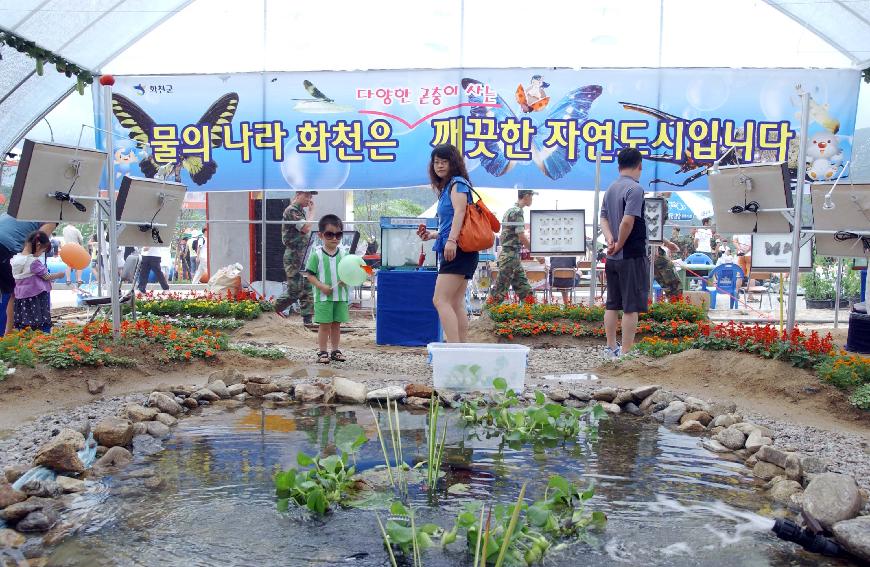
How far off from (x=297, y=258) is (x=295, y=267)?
170 mm

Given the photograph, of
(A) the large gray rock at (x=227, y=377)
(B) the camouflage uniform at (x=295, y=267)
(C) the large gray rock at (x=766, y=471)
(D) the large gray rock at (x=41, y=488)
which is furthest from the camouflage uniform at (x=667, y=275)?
(D) the large gray rock at (x=41, y=488)

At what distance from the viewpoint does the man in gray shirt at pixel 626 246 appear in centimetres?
741

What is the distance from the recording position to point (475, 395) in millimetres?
6270

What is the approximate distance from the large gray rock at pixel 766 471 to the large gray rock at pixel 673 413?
53.1 inches

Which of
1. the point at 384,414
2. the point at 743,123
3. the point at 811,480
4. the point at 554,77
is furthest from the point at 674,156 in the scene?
the point at 811,480

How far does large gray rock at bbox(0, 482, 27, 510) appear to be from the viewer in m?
3.55

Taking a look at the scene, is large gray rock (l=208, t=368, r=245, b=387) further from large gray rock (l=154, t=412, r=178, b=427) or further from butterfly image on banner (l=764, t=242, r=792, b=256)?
butterfly image on banner (l=764, t=242, r=792, b=256)

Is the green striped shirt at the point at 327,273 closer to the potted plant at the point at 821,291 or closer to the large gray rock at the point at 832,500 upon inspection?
the large gray rock at the point at 832,500

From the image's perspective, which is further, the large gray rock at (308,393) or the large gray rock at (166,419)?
the large gray rock at (308,393)

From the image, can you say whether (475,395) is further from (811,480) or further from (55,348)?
(55,348)

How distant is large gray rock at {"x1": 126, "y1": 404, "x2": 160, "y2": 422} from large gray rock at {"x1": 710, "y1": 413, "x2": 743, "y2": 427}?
405 centimetres

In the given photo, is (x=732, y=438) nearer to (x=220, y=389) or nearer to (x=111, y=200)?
(x=220, y=389)

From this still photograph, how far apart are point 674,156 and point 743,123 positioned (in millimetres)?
1240

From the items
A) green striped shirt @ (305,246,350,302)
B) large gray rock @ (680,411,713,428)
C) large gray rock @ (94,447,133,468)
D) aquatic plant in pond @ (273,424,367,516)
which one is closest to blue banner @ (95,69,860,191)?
green striped shirt @ (305,246,350,302)
